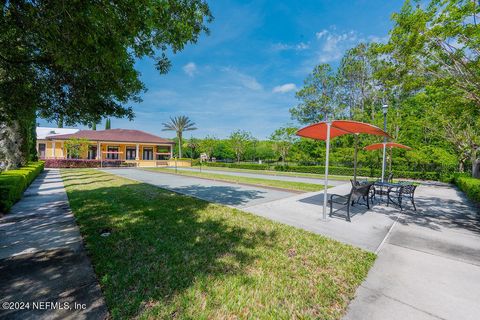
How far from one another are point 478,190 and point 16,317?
43.1 feet

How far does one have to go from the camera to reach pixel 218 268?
3.08 metres

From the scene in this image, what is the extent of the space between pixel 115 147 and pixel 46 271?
38383 mm

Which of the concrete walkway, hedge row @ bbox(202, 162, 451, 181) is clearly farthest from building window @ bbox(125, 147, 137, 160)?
the concrete walkway

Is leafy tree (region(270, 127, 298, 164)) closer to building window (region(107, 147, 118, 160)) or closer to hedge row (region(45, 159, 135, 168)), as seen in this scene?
hedge row (region(45, 159, 135, 168))

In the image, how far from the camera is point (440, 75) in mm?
5910

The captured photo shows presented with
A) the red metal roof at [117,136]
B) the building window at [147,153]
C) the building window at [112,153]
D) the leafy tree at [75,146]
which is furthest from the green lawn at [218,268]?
the building window at [147,153]

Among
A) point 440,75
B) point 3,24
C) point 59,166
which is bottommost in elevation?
point 59,166

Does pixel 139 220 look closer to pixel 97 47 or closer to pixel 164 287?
pixel 164 287

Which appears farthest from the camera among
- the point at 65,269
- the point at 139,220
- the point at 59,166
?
the point at 59,166

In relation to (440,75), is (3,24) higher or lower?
lower

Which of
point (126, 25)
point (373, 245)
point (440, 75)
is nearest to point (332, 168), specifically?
point (440, 75)

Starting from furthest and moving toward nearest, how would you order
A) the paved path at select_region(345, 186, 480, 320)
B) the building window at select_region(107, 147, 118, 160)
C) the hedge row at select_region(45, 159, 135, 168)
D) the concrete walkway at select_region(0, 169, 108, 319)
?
the building window at select_region(107, 147, 118, 160) → the hedge row at select_region(45, 159, 135, 168) → the paved path at select_region(345, 186, 480, 320) → the concrete walkway at select_region(0, 169, 108, 319)

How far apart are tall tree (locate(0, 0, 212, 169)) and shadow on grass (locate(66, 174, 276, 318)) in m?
3.16

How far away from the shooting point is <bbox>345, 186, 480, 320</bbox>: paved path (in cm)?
235
